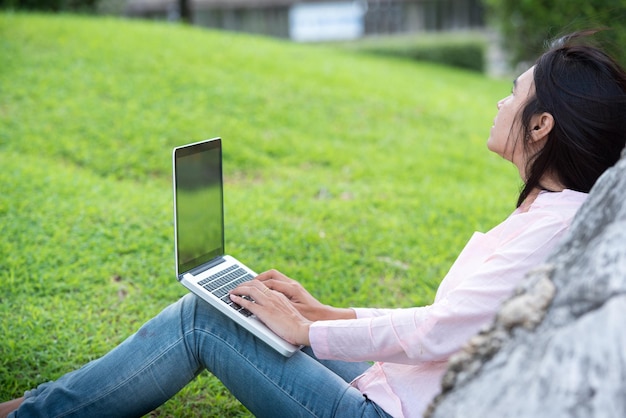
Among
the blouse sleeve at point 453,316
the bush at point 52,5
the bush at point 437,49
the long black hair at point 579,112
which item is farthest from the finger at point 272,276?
the bush at point 437,49

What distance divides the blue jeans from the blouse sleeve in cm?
14

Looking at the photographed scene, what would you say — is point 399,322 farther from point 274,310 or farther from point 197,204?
point 197,204

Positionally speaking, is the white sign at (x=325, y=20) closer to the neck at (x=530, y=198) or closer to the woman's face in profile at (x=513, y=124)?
the woman's face in profile at (x=513, y=124)

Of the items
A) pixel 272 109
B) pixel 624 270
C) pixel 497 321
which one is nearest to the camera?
pixel 624 270

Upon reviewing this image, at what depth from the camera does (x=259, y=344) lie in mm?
2068

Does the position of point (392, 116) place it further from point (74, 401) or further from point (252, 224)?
point (74, 401)

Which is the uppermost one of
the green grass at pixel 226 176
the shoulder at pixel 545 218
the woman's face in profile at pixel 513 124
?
the woman's face in profile at pixel 513 124

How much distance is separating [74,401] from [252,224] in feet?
7.89

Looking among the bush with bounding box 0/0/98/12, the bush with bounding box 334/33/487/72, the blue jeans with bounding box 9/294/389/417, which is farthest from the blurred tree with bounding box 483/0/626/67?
the blue jeans with bounding box 9/294/389/417

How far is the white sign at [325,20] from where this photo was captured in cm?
1631

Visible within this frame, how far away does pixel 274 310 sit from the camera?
81.0 inches

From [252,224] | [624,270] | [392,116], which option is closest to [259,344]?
[624,270]

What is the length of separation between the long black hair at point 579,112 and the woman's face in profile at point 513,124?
0.03 m

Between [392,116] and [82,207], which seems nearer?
[82,207]
